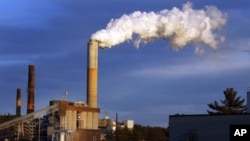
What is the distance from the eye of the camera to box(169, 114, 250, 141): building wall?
48.0 metres

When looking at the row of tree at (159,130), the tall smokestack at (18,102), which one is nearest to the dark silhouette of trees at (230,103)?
the row of tree at (159,130)

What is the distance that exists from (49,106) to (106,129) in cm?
3201

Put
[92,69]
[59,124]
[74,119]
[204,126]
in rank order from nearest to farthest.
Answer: [204,126]
[92,69]
[59,124]
[74,119]

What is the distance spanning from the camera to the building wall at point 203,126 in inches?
1889

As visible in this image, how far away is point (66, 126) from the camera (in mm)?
82062

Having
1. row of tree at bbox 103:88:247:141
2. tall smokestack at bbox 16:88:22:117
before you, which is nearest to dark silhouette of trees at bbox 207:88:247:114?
row of tree at bbox 103:88:247:141

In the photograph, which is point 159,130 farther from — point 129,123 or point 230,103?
point 230,103

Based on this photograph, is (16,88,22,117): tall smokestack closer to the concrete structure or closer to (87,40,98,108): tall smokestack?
the concrete structure

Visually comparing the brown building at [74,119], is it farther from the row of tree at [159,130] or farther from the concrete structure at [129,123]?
the concrete structure at [129,123]

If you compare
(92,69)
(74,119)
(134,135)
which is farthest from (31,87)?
(134,135)

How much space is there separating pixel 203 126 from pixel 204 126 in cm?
10

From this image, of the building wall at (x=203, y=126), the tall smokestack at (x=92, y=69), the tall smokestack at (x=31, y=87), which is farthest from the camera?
the tall smokestack at (x=31, y=87)

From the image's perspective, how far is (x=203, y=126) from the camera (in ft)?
164

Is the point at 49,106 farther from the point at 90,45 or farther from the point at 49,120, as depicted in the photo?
the point at 90,45
